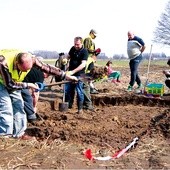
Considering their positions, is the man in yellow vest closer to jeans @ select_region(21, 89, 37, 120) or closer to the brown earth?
the brown earth

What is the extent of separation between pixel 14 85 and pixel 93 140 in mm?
1695

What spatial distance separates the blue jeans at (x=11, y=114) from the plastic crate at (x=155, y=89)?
5.59 metres

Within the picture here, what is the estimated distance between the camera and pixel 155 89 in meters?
11.5

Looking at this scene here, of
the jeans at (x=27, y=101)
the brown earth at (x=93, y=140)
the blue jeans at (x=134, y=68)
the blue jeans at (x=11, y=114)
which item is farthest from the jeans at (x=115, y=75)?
the blue jeans at (x=11, y=114)

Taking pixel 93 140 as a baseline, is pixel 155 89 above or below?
above

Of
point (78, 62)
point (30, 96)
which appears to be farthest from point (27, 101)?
point (78, 62)

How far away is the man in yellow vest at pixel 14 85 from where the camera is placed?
6.07 m

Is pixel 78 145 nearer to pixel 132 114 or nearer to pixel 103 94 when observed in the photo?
pixel 132 114

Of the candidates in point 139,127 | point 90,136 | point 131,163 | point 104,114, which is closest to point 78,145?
point 90,136

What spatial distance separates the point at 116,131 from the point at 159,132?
3.04 feet

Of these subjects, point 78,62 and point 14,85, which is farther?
point 78,62

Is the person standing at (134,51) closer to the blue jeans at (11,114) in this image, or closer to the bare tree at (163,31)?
the blue jeans at (11,114)

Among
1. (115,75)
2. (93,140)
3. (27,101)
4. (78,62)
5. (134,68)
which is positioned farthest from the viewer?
(115,75)

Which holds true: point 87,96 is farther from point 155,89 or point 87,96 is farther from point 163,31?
point 163,31
